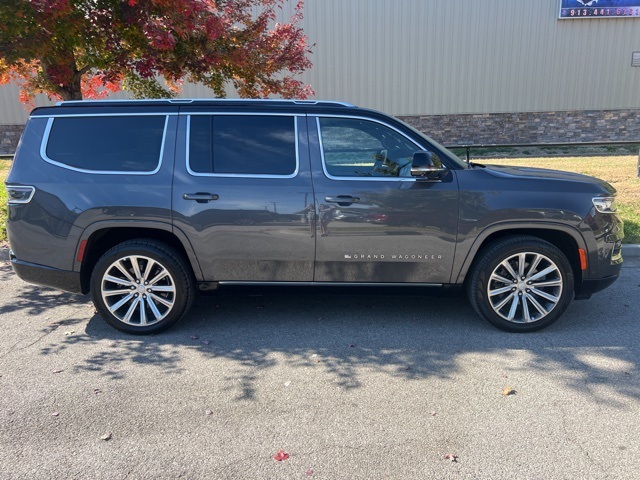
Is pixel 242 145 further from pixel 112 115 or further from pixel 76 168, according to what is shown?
pixel 76 168

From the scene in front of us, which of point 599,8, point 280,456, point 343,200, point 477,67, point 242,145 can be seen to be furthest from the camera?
point 477,67

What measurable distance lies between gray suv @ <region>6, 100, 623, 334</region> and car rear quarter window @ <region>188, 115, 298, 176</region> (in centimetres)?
1

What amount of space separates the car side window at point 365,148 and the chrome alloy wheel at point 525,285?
1193mm

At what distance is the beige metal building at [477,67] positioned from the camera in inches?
746

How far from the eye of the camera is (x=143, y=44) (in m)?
6.87

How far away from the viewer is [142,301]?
4.42 meters

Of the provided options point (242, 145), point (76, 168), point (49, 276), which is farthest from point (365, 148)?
point (49, 276)

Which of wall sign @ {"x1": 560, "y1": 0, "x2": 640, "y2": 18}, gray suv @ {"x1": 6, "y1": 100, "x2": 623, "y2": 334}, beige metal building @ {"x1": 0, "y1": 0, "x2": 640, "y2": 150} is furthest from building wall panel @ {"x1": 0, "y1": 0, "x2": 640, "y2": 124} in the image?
gray suv @ {"x1": 6, "y1": 100, "x2": 623, "y2": 334}

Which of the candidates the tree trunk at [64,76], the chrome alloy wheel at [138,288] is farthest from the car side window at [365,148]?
the tree trunk at [64,76]

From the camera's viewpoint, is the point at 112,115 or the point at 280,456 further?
the point at 112,115

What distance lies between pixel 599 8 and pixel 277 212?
66.7 feet

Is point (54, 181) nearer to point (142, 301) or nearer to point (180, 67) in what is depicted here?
point (142, 301)

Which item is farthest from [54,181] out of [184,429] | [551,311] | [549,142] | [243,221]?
[549,142]

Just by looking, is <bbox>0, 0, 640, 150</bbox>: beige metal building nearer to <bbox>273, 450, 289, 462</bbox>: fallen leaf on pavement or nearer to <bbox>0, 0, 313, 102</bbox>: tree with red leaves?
<bbox>0, 0, 313, 102</bbox>: tree with red leaves
